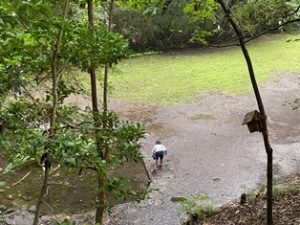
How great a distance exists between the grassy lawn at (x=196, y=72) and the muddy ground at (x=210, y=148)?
762 mm

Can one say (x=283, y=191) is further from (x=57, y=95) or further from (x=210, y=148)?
(x=57, y=95)

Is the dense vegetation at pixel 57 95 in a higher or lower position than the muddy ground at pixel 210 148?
higher

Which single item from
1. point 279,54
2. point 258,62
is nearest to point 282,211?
point 258,62

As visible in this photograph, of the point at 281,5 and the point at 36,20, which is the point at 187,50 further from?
the point at 36,20

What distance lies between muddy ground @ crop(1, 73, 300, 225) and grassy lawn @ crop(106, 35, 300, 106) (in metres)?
0.76

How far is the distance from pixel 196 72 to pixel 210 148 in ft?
22.2

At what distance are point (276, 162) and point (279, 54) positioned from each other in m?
10.1

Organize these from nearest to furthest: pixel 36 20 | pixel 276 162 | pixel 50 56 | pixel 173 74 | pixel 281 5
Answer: pixel 36 20 < pixel 50 56 < pixel 281 5 < pixel 276 162 < pixel 173 74

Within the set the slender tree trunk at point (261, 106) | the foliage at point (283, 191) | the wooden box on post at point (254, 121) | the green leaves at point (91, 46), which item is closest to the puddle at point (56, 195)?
the foliage at point (283, 191)

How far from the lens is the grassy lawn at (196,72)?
562 inches

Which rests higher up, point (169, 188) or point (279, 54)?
point (279, 54)

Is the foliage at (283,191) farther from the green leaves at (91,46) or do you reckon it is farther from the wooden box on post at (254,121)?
the green leaves at (91,46)

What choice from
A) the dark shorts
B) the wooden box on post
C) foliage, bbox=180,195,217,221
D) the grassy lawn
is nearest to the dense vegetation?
the wooden box on post

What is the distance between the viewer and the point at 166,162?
9.38 m
